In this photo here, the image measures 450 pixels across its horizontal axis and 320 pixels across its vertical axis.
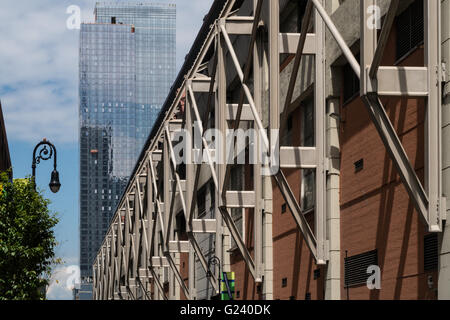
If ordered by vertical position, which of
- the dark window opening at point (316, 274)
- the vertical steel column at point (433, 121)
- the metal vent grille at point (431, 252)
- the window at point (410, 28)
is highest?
the window at point (410, 28)

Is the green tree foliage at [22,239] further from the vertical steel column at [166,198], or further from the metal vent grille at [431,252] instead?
the metal vent grille at [431,252]

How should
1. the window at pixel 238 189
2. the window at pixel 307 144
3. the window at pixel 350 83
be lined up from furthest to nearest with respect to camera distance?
the window at pixel 238 189
the window at pixel 307 144
the window at pixel 350 83

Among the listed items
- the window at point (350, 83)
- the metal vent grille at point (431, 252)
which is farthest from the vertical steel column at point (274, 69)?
the metal vent grille at point (431, 252)

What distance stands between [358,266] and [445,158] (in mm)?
7383

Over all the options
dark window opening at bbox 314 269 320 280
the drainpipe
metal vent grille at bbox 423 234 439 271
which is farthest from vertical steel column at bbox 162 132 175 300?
the drainpipe

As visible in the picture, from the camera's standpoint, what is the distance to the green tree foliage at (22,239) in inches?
1331

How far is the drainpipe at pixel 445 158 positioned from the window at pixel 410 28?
211 centimetres

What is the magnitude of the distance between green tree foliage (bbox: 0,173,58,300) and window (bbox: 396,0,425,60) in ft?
60.4

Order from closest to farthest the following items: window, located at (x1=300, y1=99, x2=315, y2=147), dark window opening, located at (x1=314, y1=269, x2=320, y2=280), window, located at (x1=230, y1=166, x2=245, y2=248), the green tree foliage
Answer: dark window opening, located at (x1=314, y1=269, x2=320, y2=280), window, located at (x1=300, y1=99, x2=315, y2=147), the green tree foliage, window, located at (x1=230, y1=166, x2=245, y2=248)

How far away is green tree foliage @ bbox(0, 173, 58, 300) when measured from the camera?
3381 cm

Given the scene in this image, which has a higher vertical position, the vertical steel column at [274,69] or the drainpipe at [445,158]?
the vertical steel column at [274,69]

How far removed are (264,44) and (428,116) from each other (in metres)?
16.8

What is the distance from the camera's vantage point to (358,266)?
82.6 ft

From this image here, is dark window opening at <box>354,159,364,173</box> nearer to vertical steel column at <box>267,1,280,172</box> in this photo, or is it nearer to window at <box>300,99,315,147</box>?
vertical steel column at <box>267,1,280,172</box>
